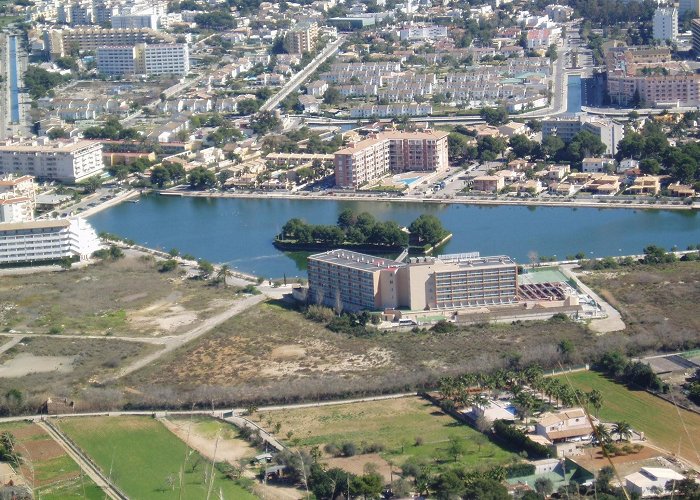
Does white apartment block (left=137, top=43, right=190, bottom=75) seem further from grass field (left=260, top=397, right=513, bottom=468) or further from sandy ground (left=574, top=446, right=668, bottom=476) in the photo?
sandy ground (left=574, top=446, right=668, bottom=476)

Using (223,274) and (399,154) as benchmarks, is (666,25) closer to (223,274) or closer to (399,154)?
(399,154)

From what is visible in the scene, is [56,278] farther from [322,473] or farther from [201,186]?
[322,473]

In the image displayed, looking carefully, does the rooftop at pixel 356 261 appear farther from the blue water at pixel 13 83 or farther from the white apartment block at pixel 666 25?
the white apartment block at pixel 666 25

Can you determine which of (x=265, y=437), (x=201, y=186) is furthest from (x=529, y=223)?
(x=265, y=437)

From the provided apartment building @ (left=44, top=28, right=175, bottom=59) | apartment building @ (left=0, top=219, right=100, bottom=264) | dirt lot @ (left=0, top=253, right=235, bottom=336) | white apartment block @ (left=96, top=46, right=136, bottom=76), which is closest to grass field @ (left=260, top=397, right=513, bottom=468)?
dirt lot @ (left=0, top=253, right=235, bottom=336)

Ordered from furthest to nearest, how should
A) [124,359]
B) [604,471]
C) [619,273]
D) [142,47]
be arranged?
1. [142,47]
2. [619,273]
3. [124,359]
4. [604,471]

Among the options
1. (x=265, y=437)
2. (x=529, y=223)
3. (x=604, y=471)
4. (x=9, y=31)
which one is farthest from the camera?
(x=9, y=31)
